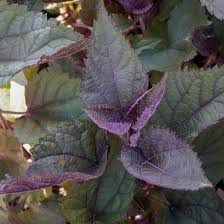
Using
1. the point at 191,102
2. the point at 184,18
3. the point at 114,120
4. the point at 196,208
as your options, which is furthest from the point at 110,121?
the point at 184,18

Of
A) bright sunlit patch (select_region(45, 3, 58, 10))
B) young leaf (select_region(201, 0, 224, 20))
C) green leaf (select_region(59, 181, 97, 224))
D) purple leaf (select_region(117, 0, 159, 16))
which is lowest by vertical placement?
green leaf (select_region(59, 181, 97, 224))

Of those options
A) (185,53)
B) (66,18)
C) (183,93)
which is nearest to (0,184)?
(183,93)

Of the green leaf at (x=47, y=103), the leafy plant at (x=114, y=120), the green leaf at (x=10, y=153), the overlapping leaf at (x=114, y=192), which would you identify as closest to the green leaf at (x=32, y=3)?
the leafy plant at (x=114, y=120)

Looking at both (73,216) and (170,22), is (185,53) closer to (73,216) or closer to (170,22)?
(170,22)

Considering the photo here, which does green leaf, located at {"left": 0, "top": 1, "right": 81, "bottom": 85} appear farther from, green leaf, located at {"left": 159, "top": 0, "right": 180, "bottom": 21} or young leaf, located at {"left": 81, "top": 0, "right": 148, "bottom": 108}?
green leaf, located at {"left": 159, "top": 0, "right": 180, "bottom": 21}

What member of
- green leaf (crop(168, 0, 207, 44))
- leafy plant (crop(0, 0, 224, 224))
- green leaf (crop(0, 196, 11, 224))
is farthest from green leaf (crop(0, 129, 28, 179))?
green leaf (crop(168, 0, 207, 44))

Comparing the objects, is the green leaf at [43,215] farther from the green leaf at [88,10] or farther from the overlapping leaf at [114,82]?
the green leaf at [88,10]
